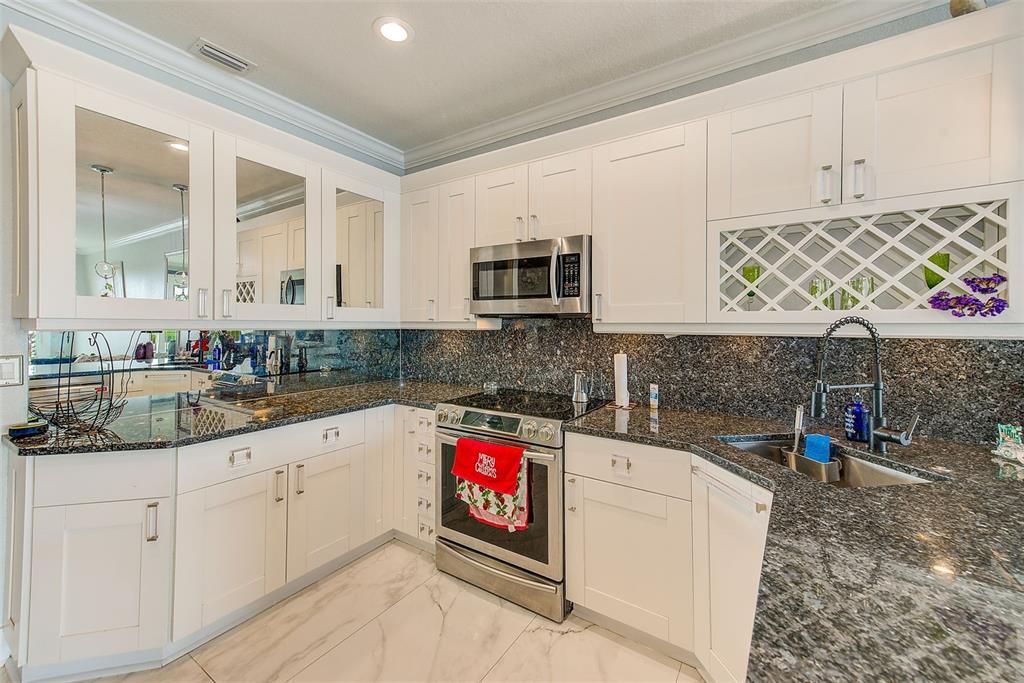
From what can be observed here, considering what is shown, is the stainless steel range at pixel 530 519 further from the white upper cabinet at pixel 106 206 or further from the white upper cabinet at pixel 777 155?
the white upper cabinet at pixel 106 206

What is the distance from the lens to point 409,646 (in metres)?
1.86

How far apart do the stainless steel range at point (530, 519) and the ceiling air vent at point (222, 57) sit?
210cm

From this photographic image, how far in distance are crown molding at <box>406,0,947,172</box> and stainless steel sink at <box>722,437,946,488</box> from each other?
1878 mm

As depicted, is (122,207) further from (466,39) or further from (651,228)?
(651,228)

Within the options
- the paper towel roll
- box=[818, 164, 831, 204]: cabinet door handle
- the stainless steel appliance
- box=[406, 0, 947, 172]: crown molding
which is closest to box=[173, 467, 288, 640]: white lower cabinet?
the stainless steel appliance

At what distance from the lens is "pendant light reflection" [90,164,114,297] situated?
1800 millimetres

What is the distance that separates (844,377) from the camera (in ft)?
6.21

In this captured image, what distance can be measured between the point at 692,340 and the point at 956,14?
5.11 feet

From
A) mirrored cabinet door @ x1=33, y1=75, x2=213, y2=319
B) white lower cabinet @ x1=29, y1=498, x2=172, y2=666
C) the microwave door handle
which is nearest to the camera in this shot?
white lower cabinet @ x1=29, y1=498, x2=172, y2=666

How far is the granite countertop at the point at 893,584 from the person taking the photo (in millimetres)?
497

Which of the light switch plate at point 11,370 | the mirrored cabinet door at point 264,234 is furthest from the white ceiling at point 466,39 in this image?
the light switch plate at point 11,370

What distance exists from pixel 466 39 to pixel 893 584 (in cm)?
247

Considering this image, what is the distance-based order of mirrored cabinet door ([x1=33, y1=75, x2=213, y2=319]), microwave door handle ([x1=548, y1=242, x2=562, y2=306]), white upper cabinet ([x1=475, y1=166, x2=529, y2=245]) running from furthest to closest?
white upper cabinet ([x1=475, y1=166, x2=529, y2=245]) < microwave door handle ([x1=548, y1=242, x2=562, y2=306]) < mirrored cabinet door ([x1=33, y1=75, x2=213, y2=319])

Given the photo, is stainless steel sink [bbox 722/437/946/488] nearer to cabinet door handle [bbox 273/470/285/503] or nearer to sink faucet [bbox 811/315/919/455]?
sink faucet [bbox 811/315/919/455]
